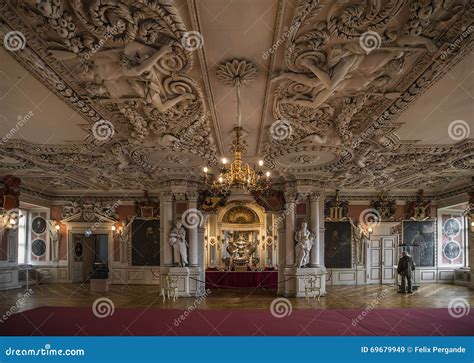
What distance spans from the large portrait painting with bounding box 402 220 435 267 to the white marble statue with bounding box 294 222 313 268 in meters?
6.28

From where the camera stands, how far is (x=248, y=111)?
6.21 meters

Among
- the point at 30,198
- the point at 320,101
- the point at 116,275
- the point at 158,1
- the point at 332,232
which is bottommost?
the point at 116,275

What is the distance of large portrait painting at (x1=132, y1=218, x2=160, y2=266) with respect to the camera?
15.3 m

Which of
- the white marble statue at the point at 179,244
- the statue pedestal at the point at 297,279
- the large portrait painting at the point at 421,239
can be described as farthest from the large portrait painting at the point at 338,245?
the white marble statue at the point at 179,244

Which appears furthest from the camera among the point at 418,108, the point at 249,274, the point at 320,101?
the point at 249,274

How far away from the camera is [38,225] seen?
15648mm

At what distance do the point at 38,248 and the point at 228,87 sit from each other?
13.7 meters

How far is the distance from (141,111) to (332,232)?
1130cm

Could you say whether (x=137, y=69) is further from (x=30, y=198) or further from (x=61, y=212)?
(x=61, y=212)

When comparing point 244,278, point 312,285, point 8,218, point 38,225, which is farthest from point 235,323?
point 38,225

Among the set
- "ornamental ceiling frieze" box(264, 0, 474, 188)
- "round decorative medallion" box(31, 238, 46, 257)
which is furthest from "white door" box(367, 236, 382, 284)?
"round decorative medallion" box(31, 238, 46, 257)

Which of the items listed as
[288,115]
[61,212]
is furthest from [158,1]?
[61,212]

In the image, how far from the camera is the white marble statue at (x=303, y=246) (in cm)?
1153

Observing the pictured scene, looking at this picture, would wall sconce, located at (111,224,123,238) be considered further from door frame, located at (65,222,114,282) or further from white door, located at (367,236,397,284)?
white door, located at (367,236,397,284)
